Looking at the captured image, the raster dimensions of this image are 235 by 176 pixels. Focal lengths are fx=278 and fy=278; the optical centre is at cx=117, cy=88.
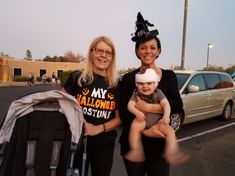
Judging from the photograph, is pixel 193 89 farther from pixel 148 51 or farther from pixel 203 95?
pixel 148 51

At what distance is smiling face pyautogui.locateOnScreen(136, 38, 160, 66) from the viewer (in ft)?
8.50

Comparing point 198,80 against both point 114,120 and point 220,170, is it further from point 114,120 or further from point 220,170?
point 114,120

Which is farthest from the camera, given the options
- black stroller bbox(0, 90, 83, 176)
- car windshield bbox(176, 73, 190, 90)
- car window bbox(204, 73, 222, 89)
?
car window bbox(204, 73, 222, 89)

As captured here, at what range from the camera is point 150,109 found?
2516 mm

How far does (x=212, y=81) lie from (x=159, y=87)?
678 centimetres

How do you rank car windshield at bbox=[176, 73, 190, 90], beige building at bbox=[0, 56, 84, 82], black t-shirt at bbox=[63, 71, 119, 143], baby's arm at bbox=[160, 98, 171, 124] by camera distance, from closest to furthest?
baby's arm at bbox=[160, 98, 171, 124] < black t-shirt at bbox=[63, 71, 119, 143] < car windshield at bbox=[176, 73, 190, 90] < beige building at bbox=[0, 56, 84, 82]

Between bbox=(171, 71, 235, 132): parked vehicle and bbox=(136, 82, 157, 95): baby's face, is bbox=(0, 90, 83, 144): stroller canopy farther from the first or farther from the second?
bbox=(171, 71, 235, 132): parked vehicle

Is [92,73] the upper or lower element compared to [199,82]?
upper

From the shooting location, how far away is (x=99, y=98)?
273 cm

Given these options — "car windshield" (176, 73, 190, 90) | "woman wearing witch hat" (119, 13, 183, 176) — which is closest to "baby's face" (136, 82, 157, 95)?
"woman wearing witch hat" (119, 13, 183, 176)

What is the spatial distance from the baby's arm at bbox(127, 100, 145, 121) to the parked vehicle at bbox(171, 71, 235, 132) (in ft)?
13.6

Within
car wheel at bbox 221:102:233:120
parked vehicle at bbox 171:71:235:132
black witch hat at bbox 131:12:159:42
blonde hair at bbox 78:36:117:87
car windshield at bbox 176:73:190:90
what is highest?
black witch hat at bbox 131:12:159:42

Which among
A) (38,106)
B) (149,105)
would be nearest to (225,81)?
(149,105)

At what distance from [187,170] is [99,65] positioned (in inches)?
114
